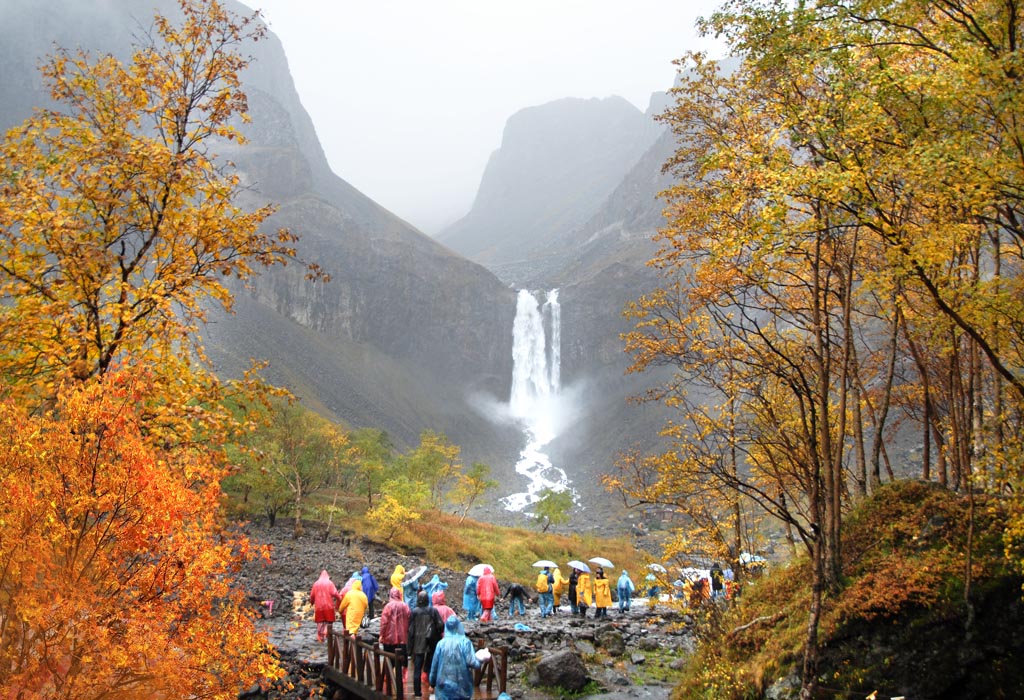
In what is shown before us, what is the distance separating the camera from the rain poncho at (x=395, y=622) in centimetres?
1034

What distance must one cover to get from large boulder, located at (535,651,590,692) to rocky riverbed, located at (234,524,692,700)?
12 centimetres

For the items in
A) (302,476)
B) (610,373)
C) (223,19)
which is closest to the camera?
(223,19)

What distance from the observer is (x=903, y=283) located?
7957 millimetres

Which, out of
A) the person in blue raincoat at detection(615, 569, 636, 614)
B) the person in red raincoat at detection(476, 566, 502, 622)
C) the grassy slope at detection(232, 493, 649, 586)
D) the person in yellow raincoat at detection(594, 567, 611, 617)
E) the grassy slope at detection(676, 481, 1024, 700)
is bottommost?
the grassy slope at detection(232, 493, 649, 586)

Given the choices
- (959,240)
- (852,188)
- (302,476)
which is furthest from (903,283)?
(302,476)

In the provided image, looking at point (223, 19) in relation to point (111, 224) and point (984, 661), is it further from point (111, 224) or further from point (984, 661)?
point (984, 661)

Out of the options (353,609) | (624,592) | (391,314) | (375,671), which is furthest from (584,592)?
(391,314)

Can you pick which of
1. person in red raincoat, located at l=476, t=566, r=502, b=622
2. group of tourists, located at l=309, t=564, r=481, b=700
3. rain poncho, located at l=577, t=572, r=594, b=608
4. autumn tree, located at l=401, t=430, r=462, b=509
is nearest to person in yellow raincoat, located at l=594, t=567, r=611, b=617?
rain poncho, located at l=577, t=572, r=594, b=608

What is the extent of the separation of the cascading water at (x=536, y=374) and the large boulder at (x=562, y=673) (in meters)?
68.1

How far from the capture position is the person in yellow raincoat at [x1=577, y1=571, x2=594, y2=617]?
62.8 ft

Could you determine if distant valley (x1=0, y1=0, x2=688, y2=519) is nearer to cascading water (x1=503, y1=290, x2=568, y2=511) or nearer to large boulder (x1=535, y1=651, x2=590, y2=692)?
cascading water (x1=503, y1=290, x2=568, y2=511)

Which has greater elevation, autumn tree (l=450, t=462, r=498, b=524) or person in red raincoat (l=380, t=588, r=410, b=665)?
person in red raincoat (l=380, t=588, r=410, b=665)

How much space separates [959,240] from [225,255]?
8.29 m

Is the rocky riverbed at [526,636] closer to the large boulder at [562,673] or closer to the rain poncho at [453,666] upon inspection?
the large boulder at [562,673]
